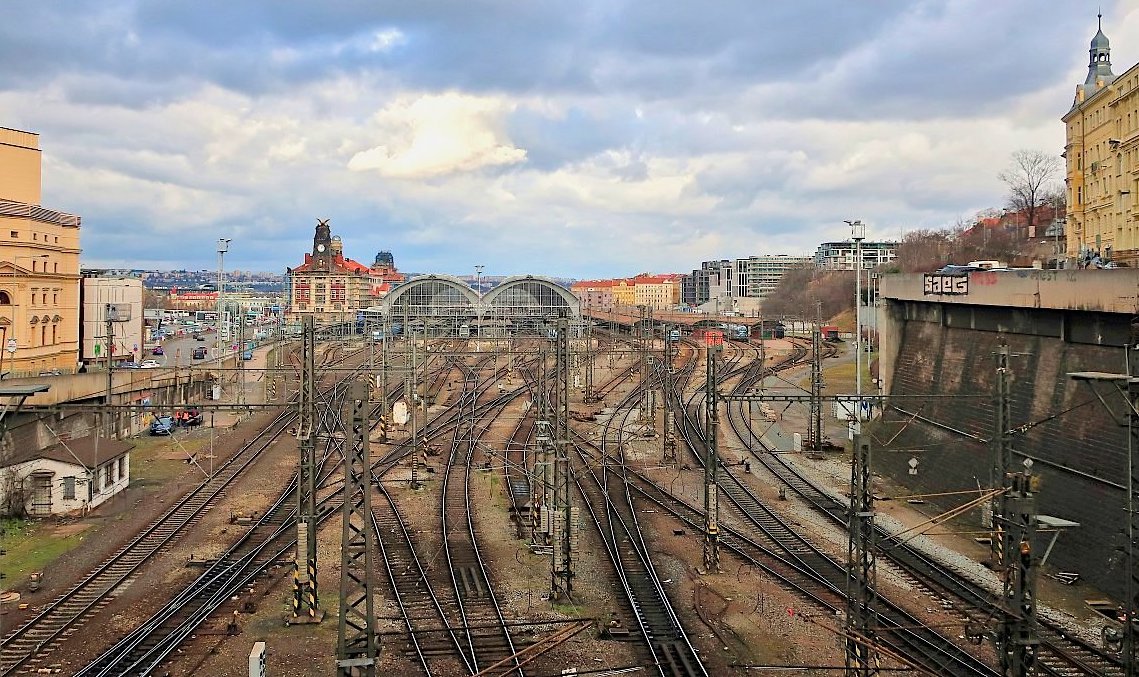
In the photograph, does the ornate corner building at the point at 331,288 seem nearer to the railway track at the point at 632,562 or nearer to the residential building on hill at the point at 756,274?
the residential building on hill at the point at 756,274

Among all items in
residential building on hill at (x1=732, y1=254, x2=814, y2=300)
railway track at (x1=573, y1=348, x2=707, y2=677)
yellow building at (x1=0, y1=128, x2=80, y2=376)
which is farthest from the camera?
residential building on hill at (x1=732, y1=254, x2=814, y2=300)

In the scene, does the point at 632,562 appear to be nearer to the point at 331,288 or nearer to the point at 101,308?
the point at 101,308

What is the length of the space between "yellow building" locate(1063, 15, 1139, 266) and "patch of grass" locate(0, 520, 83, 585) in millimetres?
36770

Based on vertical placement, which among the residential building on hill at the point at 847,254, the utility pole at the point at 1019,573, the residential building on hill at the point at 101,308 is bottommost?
the utility pole at the point at 1019,573

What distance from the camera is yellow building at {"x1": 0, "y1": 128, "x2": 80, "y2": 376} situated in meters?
36.2

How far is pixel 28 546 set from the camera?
20.2 metres

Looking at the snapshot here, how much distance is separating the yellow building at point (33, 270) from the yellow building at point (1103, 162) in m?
44.8

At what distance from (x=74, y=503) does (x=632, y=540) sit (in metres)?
15.3

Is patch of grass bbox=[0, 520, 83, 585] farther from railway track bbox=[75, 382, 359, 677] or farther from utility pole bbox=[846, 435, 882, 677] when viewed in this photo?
utility pole bbox=[846, 435, 882, 677]

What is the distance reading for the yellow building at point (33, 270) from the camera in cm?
3622

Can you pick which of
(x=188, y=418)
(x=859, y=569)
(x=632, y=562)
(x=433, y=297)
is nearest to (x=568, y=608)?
(x=632, y=562)

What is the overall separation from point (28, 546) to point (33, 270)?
21.9 m

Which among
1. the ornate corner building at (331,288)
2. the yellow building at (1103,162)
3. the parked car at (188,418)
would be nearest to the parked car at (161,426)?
the parked car at (188,418)

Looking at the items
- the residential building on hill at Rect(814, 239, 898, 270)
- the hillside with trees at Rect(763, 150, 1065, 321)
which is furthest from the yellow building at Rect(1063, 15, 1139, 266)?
the residential building on hill at Rect(814, 239, 898, 270)
